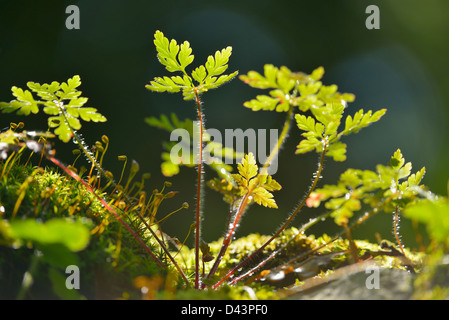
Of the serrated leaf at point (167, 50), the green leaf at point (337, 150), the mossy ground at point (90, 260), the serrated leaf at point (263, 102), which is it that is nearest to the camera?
the mossy ground at point (90, 260)

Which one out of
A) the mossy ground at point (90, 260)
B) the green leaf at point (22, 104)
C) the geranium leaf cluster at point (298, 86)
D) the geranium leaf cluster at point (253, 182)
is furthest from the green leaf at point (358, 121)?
the green leaf at point (22, 104)

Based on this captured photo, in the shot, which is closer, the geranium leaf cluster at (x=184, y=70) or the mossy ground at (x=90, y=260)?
the mossy ground at (x=90, y=260)

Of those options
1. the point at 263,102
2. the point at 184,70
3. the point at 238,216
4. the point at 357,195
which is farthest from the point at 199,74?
the point at 357,195

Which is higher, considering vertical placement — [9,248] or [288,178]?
[288,178]

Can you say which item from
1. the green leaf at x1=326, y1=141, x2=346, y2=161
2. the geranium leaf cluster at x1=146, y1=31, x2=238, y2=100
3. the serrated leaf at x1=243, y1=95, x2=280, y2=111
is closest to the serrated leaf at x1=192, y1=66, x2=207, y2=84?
the geranium leaf cluster at x1=146, y1=31, x2=238, y2=100

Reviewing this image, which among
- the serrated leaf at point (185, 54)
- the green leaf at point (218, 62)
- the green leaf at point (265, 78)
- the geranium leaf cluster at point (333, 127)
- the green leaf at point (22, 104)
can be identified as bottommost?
the geranium leaf cluster at point (333, 127)

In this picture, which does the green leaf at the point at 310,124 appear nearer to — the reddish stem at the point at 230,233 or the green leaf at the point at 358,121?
the green leaf at the point at 358,121

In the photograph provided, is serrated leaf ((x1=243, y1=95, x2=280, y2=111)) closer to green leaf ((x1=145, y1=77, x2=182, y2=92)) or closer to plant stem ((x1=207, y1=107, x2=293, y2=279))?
plant stem ((x1=207, y1=107, x2=293, y2=279))

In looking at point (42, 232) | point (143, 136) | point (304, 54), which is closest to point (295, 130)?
point (304, 54)

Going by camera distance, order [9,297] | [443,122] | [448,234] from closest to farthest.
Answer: [448,234], [9,297], [443,122]

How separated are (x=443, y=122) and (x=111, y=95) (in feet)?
12.9

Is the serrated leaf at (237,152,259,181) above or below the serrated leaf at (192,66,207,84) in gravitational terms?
below

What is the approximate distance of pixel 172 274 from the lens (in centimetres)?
117
